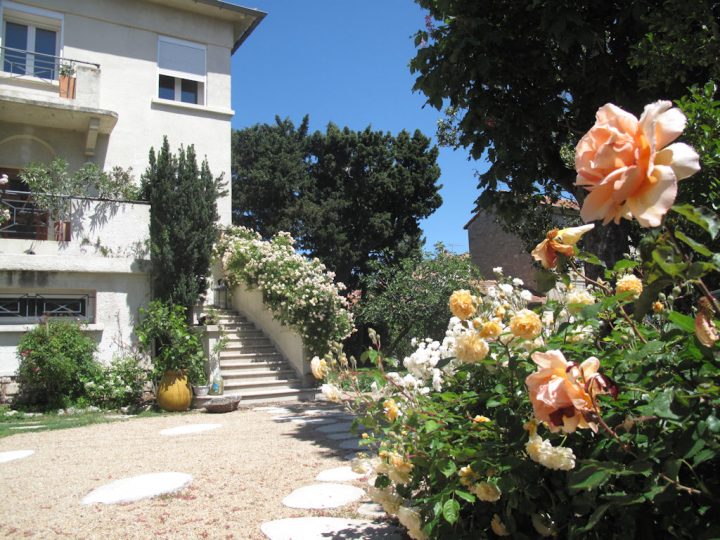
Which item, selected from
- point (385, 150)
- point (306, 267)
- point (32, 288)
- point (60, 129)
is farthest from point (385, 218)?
point (32, 288)

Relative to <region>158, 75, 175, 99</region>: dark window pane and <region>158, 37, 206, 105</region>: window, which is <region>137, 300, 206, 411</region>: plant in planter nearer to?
<region>158, 75, 175, 99</region>: dark window pane

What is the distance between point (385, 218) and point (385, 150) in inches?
128

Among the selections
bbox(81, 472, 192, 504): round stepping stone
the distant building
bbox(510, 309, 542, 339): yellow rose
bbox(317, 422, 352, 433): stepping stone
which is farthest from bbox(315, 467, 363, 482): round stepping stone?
the distant building

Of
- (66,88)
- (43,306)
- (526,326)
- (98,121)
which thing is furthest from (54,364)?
(526,326)

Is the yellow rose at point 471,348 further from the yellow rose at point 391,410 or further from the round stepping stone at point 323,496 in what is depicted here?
the round stepping stone at point 323,496

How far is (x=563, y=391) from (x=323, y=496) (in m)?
2.94

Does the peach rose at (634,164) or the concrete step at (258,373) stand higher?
the peach rose at (634,164)

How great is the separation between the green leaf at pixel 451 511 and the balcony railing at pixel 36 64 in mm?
12308

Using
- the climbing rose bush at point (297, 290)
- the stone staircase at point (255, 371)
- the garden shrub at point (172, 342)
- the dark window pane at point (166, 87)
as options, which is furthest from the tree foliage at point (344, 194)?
the garden shrub at point (172, 342)

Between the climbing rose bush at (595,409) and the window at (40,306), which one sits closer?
the climbing rose bush at (595,409)

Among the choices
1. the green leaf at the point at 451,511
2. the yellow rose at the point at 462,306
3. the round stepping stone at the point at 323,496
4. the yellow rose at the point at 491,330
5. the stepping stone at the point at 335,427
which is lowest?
the stepping stone at the point at 335,427

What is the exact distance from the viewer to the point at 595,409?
1.13 m

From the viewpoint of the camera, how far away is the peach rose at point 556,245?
141 centimetres

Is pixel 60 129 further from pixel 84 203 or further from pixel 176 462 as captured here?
pixel 176 462
